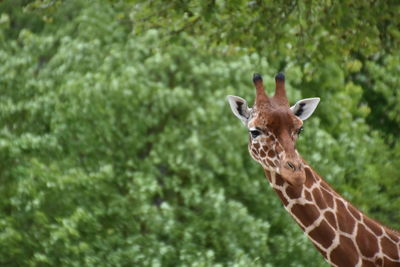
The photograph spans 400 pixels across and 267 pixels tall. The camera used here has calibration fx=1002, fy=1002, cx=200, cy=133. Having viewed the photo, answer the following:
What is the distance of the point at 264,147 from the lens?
870 centimetres

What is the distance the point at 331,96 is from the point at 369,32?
762 cm

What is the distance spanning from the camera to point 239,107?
9.14 m

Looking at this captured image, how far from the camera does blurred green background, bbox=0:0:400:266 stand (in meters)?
14.4

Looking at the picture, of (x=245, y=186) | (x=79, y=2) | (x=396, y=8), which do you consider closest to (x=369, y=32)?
(x=396, y=8)

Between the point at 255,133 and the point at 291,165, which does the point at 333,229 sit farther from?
the point at 255,133

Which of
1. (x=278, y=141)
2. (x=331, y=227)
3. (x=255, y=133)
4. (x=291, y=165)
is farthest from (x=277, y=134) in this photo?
(x=331, y=227)

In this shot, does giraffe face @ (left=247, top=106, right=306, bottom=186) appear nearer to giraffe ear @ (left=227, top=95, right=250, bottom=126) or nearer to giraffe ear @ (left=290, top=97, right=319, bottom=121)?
giraffe ear @ (left=227, top=95, right=250, bottom=126)

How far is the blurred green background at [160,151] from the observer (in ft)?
47.2

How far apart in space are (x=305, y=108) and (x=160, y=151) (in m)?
6.73

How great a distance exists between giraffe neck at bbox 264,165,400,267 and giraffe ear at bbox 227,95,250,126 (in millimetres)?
580

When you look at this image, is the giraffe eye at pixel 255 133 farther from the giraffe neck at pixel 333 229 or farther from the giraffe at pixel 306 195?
the giraffe neck at pixel 333 229

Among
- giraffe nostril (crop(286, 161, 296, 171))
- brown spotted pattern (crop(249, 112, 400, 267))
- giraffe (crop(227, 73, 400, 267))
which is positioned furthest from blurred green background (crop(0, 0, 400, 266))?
giraffe nostril (crop(286, 161, 296, 171))

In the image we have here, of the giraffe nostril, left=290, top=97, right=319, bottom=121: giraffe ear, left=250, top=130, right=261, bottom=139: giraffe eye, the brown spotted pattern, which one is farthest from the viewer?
left=290, top=97, right=319, bottom=121: giraffe ear

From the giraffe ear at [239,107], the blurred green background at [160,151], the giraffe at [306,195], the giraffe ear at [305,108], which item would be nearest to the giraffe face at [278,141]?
the giraffe at [306,195]
